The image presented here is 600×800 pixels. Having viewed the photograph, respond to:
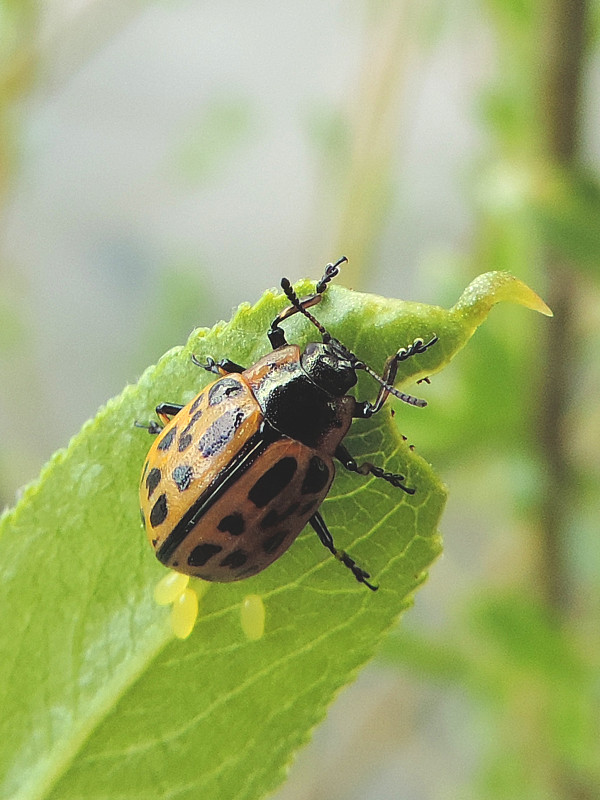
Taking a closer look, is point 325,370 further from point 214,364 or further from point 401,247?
point 401,247

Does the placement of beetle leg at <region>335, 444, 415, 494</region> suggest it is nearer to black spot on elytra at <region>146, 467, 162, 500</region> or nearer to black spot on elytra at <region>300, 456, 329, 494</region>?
black spot on elytra at <region>300, 456, 329, 494</region>

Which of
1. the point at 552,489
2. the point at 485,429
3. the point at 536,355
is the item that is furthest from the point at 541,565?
the point at 536,355

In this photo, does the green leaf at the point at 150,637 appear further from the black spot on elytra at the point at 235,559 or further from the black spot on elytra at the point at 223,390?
the black spot on elytra at the point at 223,390

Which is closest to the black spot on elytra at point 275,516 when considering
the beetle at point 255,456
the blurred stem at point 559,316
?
the beetle at point 255,456

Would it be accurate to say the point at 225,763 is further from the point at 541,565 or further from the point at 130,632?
the point at 541,565

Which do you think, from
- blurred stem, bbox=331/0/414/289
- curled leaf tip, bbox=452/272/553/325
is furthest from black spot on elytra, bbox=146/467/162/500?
blurred stem, bbox=331/0/414/289
